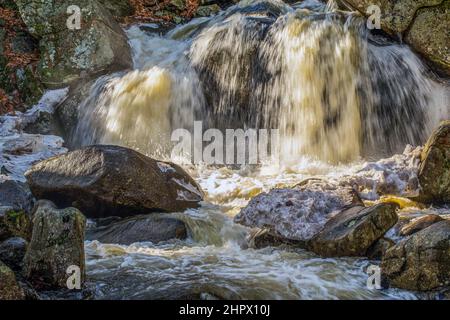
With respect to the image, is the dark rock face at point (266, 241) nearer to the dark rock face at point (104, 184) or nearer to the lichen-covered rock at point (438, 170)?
the dark rock face at point (104, 184)

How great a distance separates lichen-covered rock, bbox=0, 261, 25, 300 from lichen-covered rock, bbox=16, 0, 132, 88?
375 inches

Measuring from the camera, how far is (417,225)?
642cm

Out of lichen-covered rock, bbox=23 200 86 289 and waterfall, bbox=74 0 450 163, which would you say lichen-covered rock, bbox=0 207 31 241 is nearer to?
lichen-covered rock, bbox=23 200 86 289

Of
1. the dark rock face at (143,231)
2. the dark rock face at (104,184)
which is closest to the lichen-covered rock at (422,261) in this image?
the dark rock face at (143,231)

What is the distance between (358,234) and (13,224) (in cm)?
425

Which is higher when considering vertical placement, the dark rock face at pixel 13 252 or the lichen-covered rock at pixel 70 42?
the lichen-covered rock at pixel 70 42

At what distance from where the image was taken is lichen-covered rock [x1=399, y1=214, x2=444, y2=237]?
6.27 meters

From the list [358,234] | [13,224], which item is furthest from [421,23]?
[13,224]

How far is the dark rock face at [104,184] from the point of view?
26.2 ft

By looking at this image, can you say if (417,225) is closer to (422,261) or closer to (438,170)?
(422,261)

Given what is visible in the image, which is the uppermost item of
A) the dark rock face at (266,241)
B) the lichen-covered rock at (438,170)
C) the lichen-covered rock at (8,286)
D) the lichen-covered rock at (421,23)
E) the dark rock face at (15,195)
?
the lichen-covered rock at (421,23)

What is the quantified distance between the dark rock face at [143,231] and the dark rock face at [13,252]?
5.50ft

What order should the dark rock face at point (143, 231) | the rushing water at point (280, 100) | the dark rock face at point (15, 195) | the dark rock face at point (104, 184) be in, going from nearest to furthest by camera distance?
the dark rock face at point (143, 231) < the dark rock face at point (104, 184) < the dark rock face at point (15, 195) < the rushing water at point (280, 100)

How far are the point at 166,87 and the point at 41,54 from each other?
3.83 m
